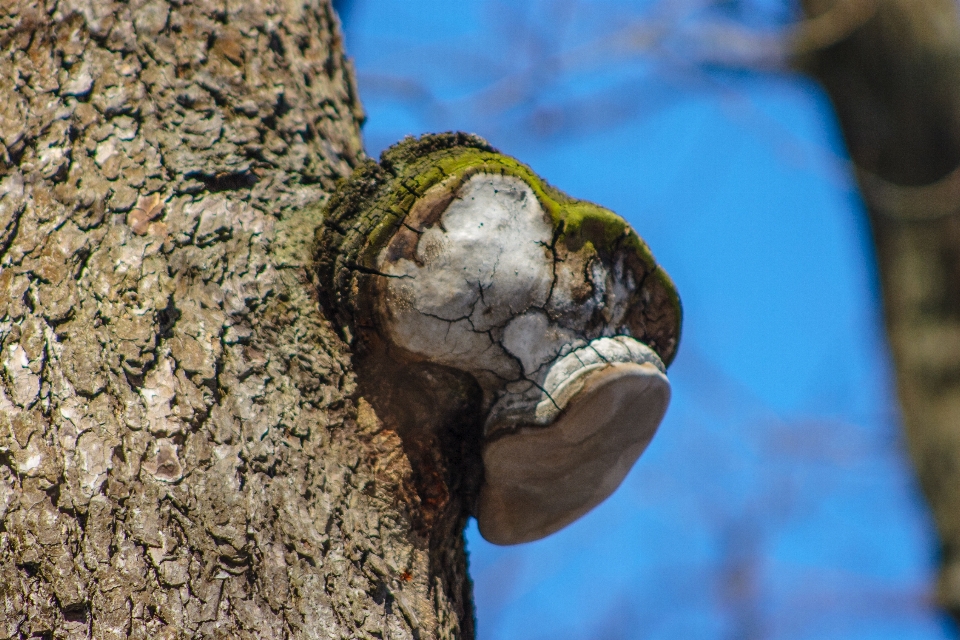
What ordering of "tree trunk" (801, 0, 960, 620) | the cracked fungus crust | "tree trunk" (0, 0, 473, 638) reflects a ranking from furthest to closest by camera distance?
"tree trunk" (801, 0, 960, 620) < the cracked fungus crust < "tree trunk" (0, 0, 473, 638)

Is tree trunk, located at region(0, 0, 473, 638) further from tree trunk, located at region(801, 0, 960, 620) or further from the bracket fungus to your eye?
tree trunk, located at region(801, 0, 960, 620)

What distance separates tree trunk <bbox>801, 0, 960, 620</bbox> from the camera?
2775 millimetres

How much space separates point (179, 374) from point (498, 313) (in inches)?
13.4

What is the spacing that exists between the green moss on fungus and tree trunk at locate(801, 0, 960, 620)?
2.23 metres

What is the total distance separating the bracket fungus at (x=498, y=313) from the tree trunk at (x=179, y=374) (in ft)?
0.19

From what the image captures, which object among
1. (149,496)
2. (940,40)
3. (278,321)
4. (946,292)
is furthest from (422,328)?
(940,40)

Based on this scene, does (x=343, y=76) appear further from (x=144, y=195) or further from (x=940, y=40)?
(x=940, y=40)

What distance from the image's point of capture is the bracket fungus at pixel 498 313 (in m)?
0.91

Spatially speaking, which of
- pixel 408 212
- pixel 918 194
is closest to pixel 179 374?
pixel 408 212

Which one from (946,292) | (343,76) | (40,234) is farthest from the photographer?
(946,292)

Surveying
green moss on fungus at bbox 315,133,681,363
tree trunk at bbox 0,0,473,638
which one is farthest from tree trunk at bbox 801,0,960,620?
tree trunk at bbox 0,0,473,638

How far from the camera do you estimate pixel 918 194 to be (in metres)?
2.83

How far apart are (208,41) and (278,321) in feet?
1.33

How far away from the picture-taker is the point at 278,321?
93cm
